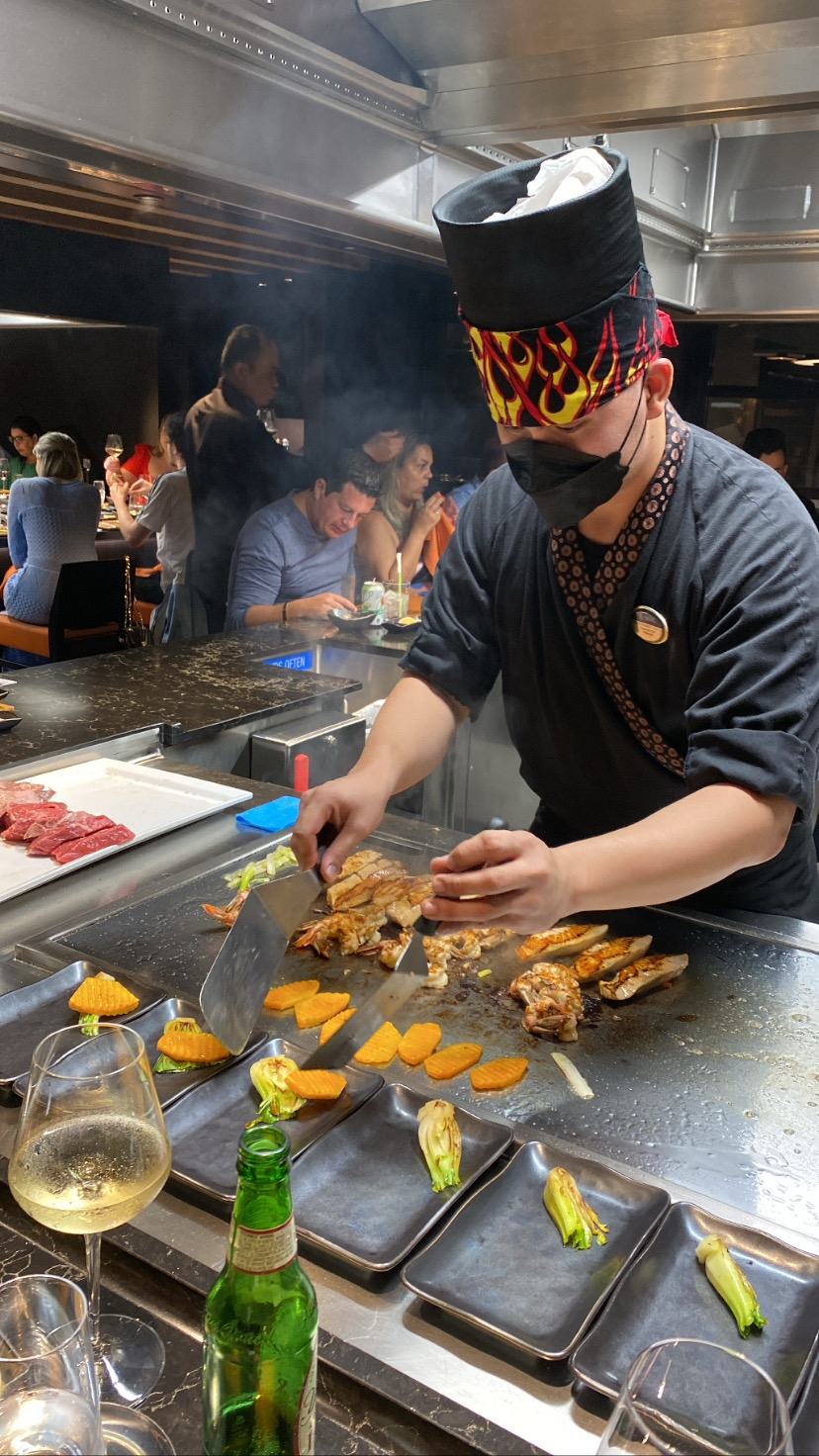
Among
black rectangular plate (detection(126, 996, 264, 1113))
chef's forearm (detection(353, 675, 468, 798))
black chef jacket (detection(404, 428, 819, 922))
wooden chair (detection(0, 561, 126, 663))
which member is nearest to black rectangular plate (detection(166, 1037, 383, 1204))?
black rectangular plate (detection(126, 996, 264, 1113))

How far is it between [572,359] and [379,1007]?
36.6 inches

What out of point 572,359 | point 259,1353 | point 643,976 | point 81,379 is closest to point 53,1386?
point 259,1353

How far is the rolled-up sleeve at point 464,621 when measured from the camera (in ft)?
6.81

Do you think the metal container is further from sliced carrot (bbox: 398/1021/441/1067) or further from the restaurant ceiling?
the restaurant ceiling

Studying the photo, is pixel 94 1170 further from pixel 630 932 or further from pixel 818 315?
pixel 818 315

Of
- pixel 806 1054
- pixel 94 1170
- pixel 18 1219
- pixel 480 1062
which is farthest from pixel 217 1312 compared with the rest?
pixel 806 1054

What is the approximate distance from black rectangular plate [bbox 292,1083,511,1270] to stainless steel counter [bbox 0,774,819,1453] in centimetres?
4

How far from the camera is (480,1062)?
4.64ft

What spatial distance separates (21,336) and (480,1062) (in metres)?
8.56

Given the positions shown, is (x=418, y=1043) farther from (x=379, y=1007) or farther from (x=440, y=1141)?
(x=440, y=1141)

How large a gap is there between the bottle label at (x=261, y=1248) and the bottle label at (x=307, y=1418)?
0.09m

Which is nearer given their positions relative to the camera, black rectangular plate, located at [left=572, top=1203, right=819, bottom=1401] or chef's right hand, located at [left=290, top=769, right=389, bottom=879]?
black rectangular plate, located at [left=572, top=1203, right=819, bottom=1401]

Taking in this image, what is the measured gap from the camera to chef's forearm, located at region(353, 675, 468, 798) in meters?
1.84

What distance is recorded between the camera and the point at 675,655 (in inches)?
68.6
